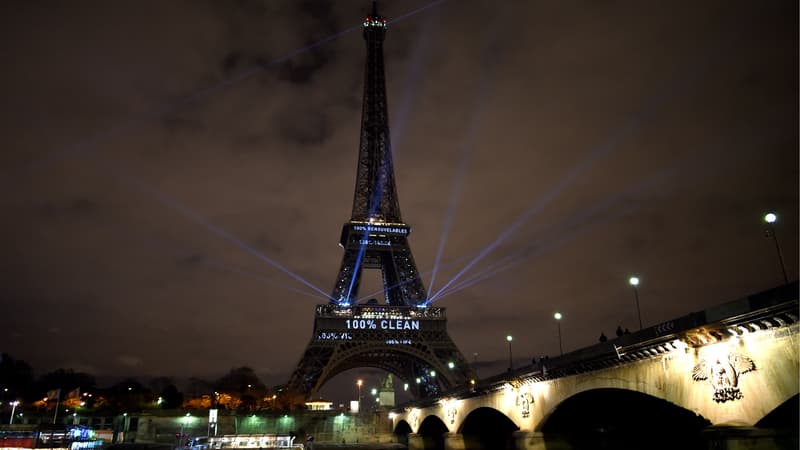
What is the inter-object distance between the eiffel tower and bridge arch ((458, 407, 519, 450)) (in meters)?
14.2

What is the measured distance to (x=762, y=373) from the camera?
60.1 feet

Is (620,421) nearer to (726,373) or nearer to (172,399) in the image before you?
(726,373)

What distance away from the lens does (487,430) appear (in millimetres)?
59594

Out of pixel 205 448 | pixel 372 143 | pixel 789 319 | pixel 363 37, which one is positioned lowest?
pixel 205 448

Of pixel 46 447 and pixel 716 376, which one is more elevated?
pixel 716 376

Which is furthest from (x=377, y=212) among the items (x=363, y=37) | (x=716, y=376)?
(x=716, y=376)

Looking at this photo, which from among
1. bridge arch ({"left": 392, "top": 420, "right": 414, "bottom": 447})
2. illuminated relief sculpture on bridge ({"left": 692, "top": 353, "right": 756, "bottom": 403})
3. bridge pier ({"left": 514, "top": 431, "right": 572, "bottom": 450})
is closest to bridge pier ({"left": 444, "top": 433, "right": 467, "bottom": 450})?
bridge pier ({"left": 514, "top": 431, "right": 572, "bottom": 450})

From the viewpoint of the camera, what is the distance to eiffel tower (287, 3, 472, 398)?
89.8 m

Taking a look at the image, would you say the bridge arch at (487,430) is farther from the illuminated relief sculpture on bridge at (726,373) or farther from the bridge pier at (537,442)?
the illuminated relief sculpture on bridge at (726,373)

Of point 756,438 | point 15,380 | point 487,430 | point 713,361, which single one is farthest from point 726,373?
point 15,380

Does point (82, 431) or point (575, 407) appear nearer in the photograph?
point (575, 407)

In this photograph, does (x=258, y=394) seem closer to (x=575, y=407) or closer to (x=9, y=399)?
(x=9, y=399)

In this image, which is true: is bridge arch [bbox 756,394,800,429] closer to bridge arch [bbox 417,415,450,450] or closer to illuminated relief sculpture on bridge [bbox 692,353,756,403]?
illuminated relief sculpture on bridge [bbox 692,353,756,403]

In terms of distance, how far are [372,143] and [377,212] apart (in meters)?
16.9
